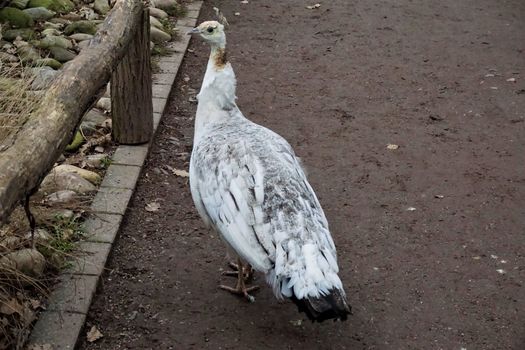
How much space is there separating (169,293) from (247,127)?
983 millimetres

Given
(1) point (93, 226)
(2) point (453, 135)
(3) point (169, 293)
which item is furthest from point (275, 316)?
(2) point (453, 135)

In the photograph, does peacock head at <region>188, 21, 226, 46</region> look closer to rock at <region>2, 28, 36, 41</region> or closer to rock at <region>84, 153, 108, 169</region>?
rock at <region>84, 153, 108, 169</region>

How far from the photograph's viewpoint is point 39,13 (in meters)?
6.59

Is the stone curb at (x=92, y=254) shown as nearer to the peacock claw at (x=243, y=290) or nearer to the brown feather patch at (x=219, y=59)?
the peacock claw at (x=243, y=290)

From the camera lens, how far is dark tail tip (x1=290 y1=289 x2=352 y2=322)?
3020 mm

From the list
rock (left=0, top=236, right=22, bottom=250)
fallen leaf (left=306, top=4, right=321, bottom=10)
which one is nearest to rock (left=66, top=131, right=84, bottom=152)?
rock (left=0, top=236, right=22, bottom=250)

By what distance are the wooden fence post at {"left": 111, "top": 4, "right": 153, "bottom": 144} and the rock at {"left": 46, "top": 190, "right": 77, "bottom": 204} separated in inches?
32.3

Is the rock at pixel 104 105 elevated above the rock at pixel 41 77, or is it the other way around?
the rock at pixel 41 77

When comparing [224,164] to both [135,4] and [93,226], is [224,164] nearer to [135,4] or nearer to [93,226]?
[93,226]

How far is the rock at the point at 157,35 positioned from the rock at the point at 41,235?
3238mm

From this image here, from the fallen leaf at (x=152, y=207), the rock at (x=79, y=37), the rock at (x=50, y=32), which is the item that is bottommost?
the fallen leaf at (x=152, y=207)

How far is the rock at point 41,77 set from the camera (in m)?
4.95

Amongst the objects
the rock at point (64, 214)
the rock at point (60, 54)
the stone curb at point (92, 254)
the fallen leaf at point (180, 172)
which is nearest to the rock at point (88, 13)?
the rock at point (60, 54)

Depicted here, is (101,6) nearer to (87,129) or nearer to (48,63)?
(48,63)
